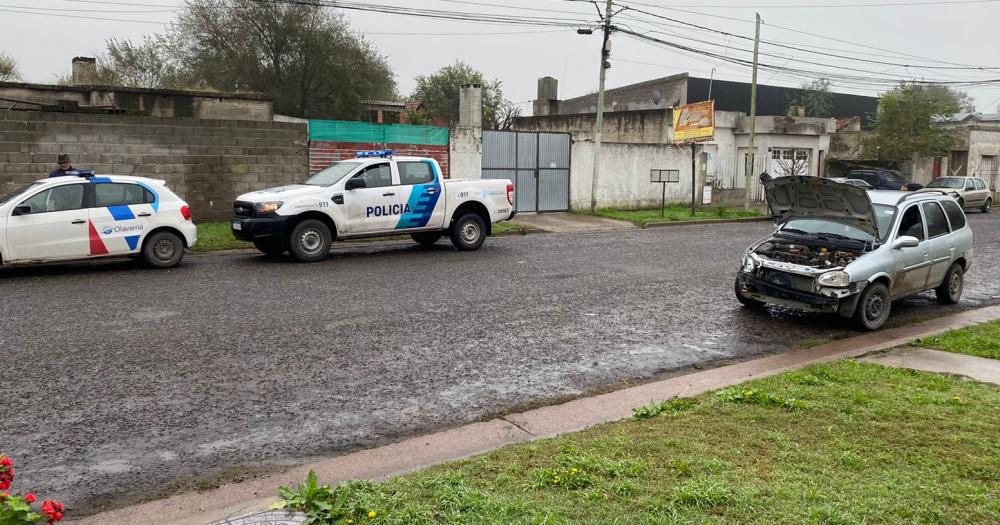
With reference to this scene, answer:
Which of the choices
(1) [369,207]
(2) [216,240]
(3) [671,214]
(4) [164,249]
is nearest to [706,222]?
(3) [671,214]

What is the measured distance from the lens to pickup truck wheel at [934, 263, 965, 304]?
11.0 metres

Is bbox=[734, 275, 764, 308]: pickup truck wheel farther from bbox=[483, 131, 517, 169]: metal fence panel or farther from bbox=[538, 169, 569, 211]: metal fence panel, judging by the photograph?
bbox=[538, 169, 569, 211]: metal fence panel

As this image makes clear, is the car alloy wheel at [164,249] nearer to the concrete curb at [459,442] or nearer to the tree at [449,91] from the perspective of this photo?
the concrete curb at [459,442]

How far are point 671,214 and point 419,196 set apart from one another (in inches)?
517

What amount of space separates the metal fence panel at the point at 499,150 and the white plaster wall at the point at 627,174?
2.51 meters

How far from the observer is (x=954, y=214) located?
11102 mm

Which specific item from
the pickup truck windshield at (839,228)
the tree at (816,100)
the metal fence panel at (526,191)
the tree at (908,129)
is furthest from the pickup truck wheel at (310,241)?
the tree at (816,100)

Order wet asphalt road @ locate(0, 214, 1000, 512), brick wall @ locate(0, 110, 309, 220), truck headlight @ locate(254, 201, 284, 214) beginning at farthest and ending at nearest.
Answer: brick wall @ locate(0, 110, 309, 220), truck headlight @ locate(254, 201, 284, 214), wet asphalt road @ locate(0, 214, 1000, 512)

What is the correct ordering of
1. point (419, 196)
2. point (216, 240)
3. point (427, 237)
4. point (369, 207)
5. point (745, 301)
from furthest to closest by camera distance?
point (427, 237), point (216, 240), point (419, 196), point (369, 207), point (745, 301)

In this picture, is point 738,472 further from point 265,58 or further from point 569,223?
point 265,58

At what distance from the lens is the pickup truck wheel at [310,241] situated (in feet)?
44.9

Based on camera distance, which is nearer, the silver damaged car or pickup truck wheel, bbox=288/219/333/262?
the silver damaged car

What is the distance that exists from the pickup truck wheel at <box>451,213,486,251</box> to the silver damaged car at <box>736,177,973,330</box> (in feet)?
21.5

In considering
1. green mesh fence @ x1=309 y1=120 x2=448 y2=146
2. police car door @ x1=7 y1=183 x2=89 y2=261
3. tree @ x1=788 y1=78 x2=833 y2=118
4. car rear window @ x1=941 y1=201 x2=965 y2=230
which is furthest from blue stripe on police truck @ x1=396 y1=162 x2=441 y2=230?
tree @ x1=788 y1=78 x2=833 y2=118
